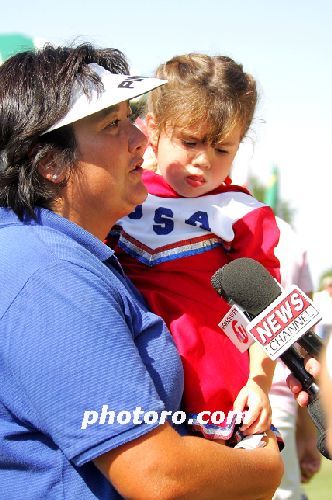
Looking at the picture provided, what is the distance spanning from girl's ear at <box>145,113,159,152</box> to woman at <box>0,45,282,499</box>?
829mm

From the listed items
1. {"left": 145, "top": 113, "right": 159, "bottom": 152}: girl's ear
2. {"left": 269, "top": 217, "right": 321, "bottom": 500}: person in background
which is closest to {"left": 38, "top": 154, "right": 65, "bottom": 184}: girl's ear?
{"left": 145, "top": 113, "right": 159, "bottom": 152}: girl's ear

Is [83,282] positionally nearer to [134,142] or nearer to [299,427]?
[134,142]

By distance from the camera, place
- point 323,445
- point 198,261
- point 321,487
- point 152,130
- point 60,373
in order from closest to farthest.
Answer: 1. point 60,373
2. point 323,445
3. point 198,261
4. point 152,130
5. point 321,487

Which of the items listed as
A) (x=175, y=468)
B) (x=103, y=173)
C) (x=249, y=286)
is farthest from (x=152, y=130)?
A: (x=175, y=468)

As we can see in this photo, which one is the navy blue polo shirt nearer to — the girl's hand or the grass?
the girl's hand

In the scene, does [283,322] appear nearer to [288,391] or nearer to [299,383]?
[299,383]

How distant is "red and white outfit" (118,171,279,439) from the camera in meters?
2.76

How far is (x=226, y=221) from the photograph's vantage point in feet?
10.2

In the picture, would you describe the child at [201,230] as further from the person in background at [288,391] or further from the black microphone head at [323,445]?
the person in background at [288,391]

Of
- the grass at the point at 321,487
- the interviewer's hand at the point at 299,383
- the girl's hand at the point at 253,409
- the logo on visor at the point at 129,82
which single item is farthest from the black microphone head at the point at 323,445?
the grass at the point at 321,487

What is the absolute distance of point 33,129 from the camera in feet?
8.09

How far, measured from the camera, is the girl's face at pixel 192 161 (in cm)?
320

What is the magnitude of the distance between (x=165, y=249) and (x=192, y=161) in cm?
37

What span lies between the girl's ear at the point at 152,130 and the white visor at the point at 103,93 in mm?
677
